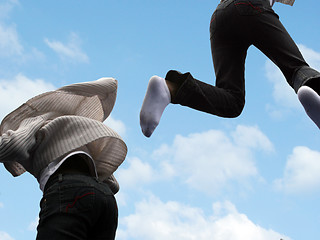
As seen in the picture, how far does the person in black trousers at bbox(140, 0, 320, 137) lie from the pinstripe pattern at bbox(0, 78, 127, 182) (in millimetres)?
377

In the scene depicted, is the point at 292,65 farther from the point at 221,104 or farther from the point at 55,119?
the point at 55,119

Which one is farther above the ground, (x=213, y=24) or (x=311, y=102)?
(x=213, y=24)

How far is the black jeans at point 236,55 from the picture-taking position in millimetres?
2400

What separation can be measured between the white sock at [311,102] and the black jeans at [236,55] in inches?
7.6

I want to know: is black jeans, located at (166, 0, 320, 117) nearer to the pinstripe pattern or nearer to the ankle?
the ankle

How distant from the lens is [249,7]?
2551 mm

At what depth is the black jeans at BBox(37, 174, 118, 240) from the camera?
6.66 ft

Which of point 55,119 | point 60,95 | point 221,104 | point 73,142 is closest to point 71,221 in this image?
point 73,142

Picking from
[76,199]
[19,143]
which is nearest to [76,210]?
[76,199]

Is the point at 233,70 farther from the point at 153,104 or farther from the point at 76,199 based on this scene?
the point at 76,199

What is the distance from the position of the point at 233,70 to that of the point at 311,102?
2.11ft

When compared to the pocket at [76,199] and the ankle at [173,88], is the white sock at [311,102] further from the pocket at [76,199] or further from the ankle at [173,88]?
the pocket at [76,199]

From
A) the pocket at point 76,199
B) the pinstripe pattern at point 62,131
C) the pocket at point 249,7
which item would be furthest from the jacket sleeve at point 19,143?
the pocket at point 249,7

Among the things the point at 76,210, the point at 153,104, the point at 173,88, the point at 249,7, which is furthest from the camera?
the point at 249,7
